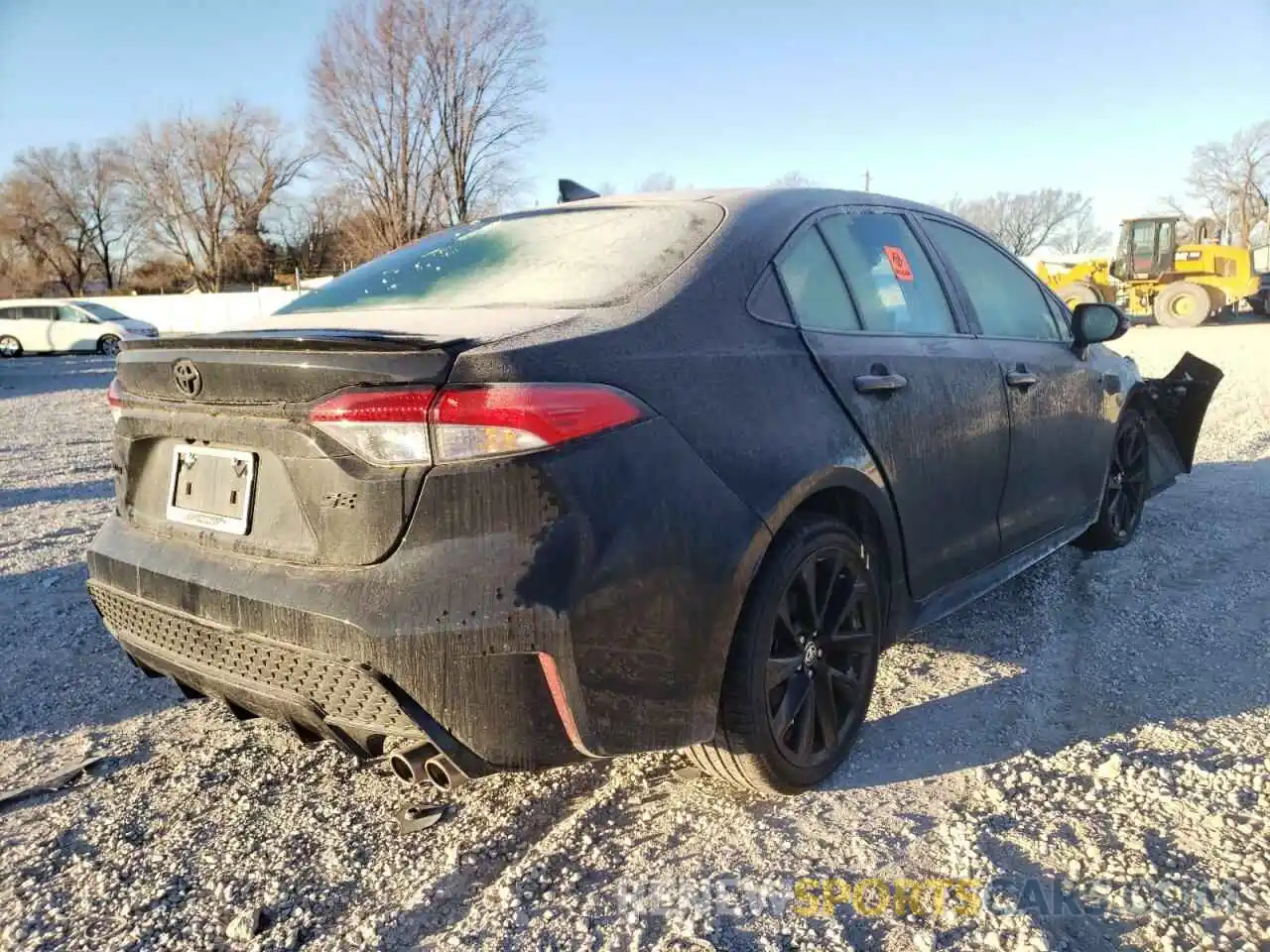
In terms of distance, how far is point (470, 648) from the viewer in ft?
5.74

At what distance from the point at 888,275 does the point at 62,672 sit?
322cm

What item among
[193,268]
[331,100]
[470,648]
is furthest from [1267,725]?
[193,268]

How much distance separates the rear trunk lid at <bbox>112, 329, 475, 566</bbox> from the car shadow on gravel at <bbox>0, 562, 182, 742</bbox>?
107 cm

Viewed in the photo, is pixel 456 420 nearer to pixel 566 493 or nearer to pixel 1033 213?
pixel 566 493

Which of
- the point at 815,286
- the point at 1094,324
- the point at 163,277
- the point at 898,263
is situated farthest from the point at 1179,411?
the point at 163,277

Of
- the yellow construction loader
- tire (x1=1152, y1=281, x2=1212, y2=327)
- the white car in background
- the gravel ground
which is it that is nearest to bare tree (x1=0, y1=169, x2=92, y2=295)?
the white car in background

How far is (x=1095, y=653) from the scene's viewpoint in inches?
131

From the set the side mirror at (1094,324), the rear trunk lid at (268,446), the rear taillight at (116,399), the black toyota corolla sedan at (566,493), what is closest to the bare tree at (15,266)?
the rear taillight at (116,399)

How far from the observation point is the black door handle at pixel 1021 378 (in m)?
3.22

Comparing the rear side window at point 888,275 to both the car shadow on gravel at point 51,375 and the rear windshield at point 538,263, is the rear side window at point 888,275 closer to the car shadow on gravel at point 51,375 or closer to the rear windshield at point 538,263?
the rear windshield at point 538,263

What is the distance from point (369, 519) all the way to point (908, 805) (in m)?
1.57

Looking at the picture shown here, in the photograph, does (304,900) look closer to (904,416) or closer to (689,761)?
(689,761)

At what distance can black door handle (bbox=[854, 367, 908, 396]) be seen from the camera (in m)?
2.48

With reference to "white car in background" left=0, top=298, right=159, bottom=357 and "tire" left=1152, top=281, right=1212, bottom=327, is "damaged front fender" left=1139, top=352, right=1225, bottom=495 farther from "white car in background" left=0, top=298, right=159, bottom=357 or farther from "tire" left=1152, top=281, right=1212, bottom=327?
"white car in background" left=0, top=298, right=159, bottom=357
